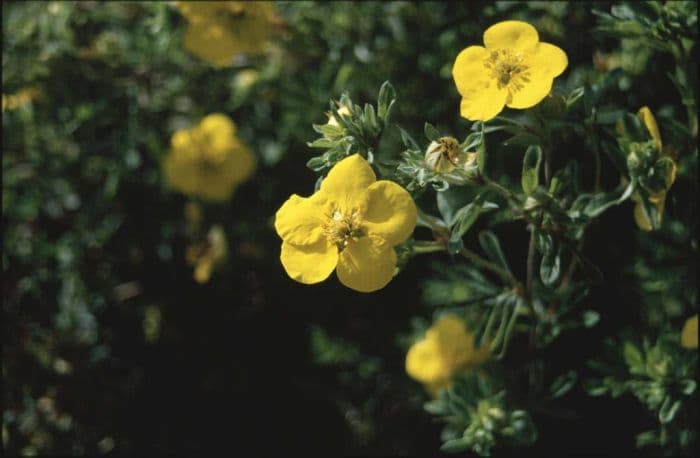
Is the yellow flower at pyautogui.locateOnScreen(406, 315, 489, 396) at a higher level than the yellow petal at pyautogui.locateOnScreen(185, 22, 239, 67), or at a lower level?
lower

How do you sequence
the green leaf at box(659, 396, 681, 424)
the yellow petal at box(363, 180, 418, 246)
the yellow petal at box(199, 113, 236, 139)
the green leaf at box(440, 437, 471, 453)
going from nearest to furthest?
1. the yellow petal at box(363, 180, 418, 246)
2. the green leaf at box(659, 396, 681, 424)
3. the green leaf at box(440, 437, 471, 453)
4. the yellow petal at box(199, 113, 236, 139)

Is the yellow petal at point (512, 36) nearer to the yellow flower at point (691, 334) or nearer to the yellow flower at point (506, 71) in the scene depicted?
the yellow flower at point (506, 71)

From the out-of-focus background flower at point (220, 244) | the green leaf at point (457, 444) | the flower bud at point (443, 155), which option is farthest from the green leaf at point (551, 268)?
the out-of-focus background flower at point (220, 244)

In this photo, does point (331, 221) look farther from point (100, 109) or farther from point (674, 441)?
point (100, 109)

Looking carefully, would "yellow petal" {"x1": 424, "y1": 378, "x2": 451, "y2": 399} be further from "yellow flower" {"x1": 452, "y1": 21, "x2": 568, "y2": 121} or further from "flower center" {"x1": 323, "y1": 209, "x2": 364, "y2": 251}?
"yellow flower" {"x1": 452, "y1": 21, "x2": 568, "y2": 121}

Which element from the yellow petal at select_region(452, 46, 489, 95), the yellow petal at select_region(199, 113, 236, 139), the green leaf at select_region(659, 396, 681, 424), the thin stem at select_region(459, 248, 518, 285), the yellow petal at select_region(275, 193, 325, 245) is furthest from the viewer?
the yellow petal at select_region(199, 113, 236, 139)

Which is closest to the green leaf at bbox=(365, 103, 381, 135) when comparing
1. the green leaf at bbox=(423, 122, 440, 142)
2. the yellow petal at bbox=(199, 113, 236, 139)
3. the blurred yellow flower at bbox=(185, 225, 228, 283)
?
the green leaf at bbox=(423, 122, 440, 142)
